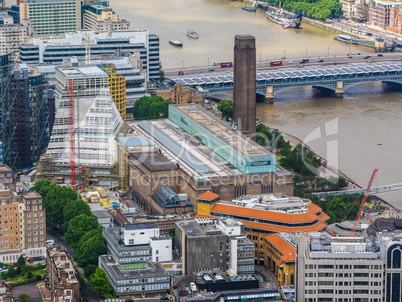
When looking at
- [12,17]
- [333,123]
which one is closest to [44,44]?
[12,17]

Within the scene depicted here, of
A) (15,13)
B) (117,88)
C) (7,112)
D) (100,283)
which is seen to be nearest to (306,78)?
(117,88)

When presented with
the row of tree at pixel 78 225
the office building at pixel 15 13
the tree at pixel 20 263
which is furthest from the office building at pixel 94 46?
the tree at pixel 20 263

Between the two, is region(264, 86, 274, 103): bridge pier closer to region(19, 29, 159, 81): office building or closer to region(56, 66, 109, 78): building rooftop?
region(19, 29, 159, 81): office building

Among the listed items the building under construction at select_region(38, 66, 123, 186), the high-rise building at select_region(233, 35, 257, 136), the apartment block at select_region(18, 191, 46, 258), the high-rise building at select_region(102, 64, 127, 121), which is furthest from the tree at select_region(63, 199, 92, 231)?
the high-rise building at select_region(102, 64, 127, 121)

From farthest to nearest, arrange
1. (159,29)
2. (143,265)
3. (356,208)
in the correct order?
(159,29)
(356,208)
(143,265)

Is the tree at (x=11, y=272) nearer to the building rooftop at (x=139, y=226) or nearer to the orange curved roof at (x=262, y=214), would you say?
the building rooftop at (x=139, y=226)

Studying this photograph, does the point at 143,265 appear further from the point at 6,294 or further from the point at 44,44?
the point at 44,44
